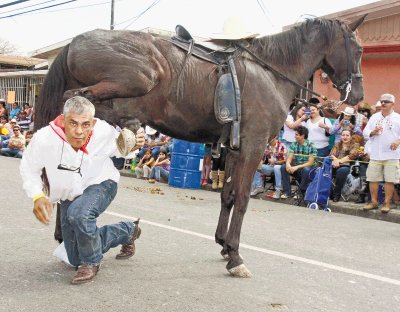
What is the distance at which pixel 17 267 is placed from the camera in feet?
15.0

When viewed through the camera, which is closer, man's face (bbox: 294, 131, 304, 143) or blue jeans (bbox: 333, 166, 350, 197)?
blue jeans (bbox: 333, 166, 350, 197)

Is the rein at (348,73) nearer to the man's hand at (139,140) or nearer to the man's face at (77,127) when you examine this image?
the man's hand at (139,140)

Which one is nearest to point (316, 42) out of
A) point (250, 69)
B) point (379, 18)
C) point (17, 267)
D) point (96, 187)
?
point (250, 69)

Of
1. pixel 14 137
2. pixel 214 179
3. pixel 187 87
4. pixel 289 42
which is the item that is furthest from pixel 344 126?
pixel 14 137

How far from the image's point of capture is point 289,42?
227 inches

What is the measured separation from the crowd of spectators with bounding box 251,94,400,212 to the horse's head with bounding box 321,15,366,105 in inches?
164

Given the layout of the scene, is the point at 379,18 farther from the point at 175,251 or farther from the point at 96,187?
the point at 96,187

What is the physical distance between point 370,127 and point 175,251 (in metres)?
6.24

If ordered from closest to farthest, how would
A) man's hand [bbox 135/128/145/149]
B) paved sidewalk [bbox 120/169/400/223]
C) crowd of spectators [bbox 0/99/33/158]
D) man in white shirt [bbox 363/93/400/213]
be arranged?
man's hand [bbox 135/128/145/149], man in white shirt [bbox 363/93/400/213], paved sidewalk [bbox 120/169/400/223], crowd of spectators [bbox 0/99/33/158]

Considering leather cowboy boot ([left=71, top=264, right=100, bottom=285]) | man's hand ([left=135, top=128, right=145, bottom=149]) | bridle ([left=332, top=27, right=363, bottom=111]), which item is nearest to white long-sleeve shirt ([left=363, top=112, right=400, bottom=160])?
bridle ([left=332, top=27, right=363, bottom=111])

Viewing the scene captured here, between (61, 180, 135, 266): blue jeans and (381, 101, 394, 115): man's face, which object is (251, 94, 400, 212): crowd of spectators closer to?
(381, 101, 394, 115): man's face

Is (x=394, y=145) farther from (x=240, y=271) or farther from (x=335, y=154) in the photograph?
(x=240, y=271)

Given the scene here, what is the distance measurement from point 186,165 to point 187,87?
8357mm

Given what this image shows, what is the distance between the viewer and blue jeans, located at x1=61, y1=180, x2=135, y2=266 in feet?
13.6
